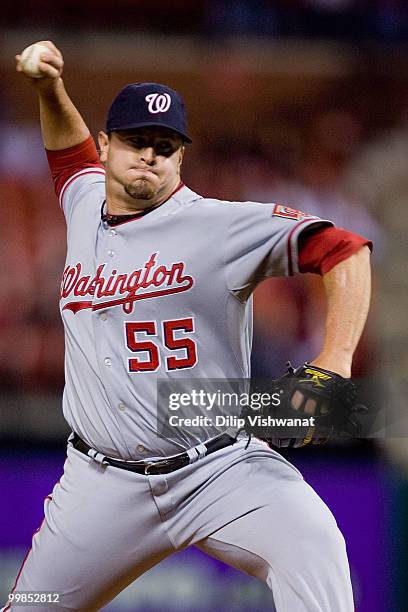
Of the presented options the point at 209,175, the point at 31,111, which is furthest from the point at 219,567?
the point at 31,111

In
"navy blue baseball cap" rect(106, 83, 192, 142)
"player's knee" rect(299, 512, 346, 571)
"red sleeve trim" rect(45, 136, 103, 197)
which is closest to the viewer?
"player's knee" rect(299, 512, 346, 571)

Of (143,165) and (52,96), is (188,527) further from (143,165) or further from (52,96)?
(52,96)

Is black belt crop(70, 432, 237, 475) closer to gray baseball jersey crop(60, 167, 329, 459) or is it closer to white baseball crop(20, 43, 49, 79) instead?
gray baseball jersey crop(60, 167, 329, 459)

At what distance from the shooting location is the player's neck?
2596mm

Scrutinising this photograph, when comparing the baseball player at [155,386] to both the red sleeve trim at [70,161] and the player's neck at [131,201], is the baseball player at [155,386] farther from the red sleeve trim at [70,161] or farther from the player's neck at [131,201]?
the red sleeve trim at [70,161]

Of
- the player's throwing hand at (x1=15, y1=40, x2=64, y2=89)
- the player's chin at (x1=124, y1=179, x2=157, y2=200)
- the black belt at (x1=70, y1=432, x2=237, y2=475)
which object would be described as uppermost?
the player's throwing hand at (x1=15, y1=40, x2=64, y2=89)

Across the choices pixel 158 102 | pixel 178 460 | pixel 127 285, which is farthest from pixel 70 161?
pixel 178 460

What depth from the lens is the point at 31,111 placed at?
198 inches

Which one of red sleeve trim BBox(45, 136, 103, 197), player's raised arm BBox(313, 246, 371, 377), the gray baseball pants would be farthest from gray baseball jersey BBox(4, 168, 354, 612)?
red sleeve trim BBox(45, 136, 103, 197)

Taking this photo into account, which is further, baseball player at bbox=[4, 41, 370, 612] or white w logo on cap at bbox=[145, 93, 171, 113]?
white w logo on cap at bbox=[145, 93, 171, 113]

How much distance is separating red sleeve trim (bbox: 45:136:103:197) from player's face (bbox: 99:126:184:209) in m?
0.33

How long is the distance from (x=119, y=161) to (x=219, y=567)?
203cm

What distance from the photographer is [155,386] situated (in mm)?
2492

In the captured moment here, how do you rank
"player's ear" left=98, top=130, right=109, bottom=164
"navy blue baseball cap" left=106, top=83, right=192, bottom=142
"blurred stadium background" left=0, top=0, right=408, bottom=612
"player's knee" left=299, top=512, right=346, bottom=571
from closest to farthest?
"player's knee" left=299, top=512, right=346, bottom=571 → "navy blue baseball cap" left=106, top=83, right=192, bottom=142 → "player's ear" left=98, top=130, right=109, bottom=164 → "blurred stadium background" left=0, top=0, right=408, bottom=612
